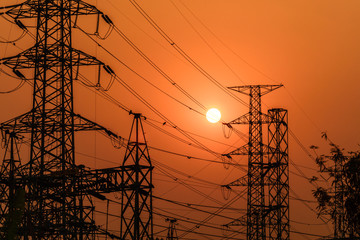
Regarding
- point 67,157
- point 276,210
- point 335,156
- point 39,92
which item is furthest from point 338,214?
point 276,210

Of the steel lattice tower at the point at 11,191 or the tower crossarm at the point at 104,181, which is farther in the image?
the tower crossarm at the point at 104,181

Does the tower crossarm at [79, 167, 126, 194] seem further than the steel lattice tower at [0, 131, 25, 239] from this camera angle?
Yes

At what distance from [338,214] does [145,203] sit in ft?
36.5

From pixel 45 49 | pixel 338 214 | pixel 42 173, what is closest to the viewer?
pixel 42 173

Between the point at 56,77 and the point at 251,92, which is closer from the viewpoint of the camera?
the point at 56,77

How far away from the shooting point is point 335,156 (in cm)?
4244

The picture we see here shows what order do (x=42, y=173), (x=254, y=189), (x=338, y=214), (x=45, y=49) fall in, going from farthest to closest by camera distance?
(x=254, y=189) < (x=338, y=214) < (x=45, y=49) < (x=42, y=173)

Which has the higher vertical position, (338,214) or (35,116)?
(35,116)

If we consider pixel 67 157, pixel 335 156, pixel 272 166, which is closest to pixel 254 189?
pixel 272 166

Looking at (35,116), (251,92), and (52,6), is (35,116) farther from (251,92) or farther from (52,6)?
(251,92)

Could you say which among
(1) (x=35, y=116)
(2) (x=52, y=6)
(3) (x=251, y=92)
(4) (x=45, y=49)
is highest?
(3) (x=251, y=92)

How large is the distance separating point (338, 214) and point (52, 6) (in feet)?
64.8

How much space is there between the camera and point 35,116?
3603 cm

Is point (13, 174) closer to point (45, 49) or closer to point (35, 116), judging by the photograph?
point (35, 116)
